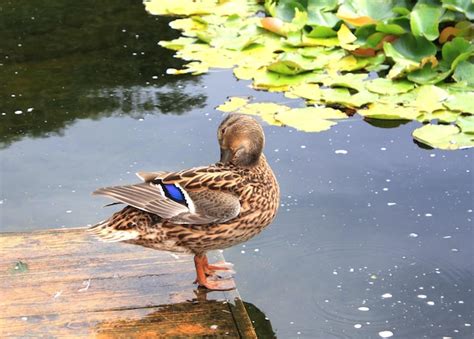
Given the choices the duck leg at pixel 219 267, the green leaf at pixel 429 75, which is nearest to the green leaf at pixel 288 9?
the green leaf at pixel 429 75

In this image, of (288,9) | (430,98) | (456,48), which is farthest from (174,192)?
(288,9)

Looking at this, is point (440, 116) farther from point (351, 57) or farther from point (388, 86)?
point (351, 57)

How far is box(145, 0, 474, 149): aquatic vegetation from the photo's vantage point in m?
5.18

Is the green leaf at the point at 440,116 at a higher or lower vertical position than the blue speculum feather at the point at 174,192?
lower

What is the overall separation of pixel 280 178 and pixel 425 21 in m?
1.70

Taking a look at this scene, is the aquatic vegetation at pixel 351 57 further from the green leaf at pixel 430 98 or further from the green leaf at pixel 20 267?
the green leaf at pixel 20 267

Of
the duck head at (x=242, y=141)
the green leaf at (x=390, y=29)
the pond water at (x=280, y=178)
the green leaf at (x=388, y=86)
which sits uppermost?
the duck head at (x=242, y=141)

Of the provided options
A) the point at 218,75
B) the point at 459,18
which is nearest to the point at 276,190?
the point at 218,75

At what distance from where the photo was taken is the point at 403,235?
4.11 m

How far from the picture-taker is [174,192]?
3.43 metres

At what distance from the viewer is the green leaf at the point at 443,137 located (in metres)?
4.84

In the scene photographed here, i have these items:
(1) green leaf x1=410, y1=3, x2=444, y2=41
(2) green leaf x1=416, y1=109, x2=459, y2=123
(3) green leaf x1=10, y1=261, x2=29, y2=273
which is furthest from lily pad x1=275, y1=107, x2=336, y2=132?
(3) green leaf x1=10, y1=261, x2=29, y2=273

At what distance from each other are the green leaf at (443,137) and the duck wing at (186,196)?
1.72 meters

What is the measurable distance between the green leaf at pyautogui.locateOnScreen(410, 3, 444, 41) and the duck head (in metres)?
2.36
